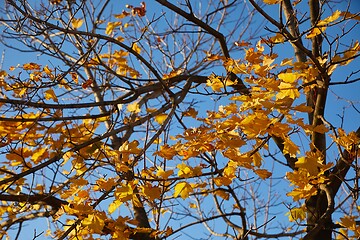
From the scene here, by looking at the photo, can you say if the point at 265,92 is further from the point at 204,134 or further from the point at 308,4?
the point at 308,4

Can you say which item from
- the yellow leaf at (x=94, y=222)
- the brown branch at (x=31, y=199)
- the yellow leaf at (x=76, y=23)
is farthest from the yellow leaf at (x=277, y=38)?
the yellow leaf at (x=76, y=23)

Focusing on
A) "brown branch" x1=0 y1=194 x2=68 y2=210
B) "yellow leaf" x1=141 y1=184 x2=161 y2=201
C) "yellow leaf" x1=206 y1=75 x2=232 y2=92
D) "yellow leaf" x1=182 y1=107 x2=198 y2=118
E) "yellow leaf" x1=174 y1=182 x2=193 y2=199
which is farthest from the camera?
"yellow leaf" x1=182 y1=107 x2=198 y2=118

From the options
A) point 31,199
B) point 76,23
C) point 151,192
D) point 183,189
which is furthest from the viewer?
point 76,23

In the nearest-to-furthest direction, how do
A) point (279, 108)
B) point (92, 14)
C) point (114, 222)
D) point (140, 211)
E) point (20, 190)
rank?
point (279, 108) → point (114, 222) → point (20, 190) → point (140, 211) → point (92, 14)

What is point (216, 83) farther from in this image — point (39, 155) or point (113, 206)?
point (39, 155)

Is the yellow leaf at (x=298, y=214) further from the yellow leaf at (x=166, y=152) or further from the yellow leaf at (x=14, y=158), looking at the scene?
the yellow leaf at (x=14, y=158)

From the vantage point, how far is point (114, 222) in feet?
8.21

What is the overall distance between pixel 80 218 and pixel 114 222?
0.52 meters

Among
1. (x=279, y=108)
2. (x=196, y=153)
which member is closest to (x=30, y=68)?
(x=196, y=153)

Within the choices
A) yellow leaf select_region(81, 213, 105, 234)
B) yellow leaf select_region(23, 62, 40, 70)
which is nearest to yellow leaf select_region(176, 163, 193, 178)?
yellow leaf select_region(81, 213, 105, 234)

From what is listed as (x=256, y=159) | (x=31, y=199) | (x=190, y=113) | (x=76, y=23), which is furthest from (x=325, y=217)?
(x=76, y=23)

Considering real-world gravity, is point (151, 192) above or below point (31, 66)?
below

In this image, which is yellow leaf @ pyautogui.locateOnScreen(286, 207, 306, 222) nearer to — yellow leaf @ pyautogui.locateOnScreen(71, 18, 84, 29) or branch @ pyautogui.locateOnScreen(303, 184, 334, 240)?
branch @ pyautogui.locateOnScreen(303, 184, 334, 240)

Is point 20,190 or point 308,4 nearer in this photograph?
point 308,4
